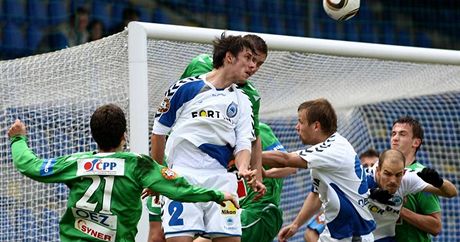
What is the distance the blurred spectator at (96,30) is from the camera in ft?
41.2

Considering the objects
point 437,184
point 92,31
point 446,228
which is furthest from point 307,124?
point 92,31

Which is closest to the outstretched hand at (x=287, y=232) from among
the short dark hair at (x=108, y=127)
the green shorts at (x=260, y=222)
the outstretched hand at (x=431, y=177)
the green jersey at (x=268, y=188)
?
the green shorts at (x=260, y=222)

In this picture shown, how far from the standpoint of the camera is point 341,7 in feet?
26.5

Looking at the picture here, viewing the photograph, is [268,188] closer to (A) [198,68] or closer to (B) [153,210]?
(B) [153,210]

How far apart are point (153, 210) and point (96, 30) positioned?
18.0ft

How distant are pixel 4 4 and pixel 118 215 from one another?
23.0ft

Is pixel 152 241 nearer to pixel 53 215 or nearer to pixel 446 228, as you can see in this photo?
pixel 53 215

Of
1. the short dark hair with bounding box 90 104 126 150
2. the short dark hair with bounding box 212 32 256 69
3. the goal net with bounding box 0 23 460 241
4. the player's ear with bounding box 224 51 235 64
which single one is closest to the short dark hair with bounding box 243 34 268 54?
the short dark hair with bounding box 212 32 256 69

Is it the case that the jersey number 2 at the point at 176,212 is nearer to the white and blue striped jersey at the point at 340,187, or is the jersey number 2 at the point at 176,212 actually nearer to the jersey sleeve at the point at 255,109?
the jersey sleeve at the point at 255,109

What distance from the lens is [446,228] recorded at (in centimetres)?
1057

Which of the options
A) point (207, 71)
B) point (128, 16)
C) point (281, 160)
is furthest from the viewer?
point (128, 16)

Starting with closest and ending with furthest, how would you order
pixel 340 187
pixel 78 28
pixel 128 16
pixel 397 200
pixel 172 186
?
pixel 172 186 < pixel 340 187 < pixel 397 200 < pixel 78 28 < pixel 128 16

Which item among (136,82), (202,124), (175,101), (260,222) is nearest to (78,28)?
(260,222)

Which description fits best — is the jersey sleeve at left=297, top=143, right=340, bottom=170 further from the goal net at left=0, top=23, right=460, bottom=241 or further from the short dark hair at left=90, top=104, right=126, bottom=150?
the short dark hair at left=90, top=104, right=126, bottom=150
